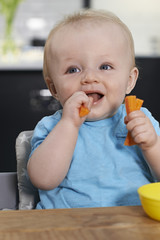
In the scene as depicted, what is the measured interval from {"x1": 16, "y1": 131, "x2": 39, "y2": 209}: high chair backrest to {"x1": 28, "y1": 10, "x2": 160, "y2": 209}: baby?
0.22 ft

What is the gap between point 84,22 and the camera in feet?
3.76

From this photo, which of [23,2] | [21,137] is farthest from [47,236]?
[23,2]

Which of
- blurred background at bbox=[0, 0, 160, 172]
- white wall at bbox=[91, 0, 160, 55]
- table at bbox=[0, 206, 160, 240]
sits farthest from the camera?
white wall at bbox=[91, 0, 160, 55]

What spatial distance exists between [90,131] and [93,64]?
183 mm

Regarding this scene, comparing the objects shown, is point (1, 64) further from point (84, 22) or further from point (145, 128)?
point (145, 128)

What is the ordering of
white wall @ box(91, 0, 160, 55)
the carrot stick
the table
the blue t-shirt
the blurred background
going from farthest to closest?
white wall @ box(91, 0, 160, 55), the blurred background, the blue t-shirt, the carrot stick, the table

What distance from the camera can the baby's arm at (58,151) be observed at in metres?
0.98

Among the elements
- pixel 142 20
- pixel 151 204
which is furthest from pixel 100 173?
pixel 142 20

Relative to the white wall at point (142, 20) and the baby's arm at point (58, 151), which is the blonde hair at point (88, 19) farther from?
the white wall at point (142, 20)

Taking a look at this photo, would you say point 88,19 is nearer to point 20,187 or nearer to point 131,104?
point 131,104

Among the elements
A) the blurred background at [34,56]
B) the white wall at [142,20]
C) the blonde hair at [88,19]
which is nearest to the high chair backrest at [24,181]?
the blonde hair at [88,19]

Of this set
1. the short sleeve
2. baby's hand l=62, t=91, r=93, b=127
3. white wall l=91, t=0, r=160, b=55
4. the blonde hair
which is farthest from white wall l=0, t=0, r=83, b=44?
baby's hand l=62, t=91, r=93, b=127

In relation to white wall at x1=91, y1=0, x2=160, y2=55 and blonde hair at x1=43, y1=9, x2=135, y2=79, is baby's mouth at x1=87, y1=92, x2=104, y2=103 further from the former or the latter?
white wall at x1=91, y1=0, x2=160, y2=55

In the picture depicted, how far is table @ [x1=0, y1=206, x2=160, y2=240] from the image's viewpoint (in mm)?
649
